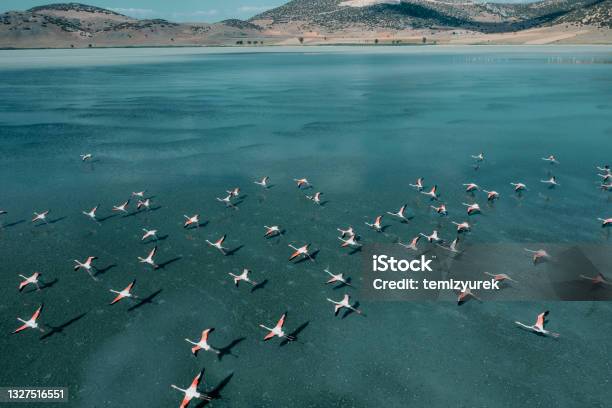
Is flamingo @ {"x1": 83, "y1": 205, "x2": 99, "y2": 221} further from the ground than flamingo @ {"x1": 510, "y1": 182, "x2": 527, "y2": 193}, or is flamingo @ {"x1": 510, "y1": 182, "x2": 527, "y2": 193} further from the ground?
flamingo @ {"x1": 83, "y1": 205, "x2": 99, "y2": 221}

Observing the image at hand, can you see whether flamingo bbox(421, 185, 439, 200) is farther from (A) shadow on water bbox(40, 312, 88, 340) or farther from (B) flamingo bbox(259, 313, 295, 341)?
(A) shadow on water bbox(40, 312, 88, 340)

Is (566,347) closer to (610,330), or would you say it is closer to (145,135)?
(610,330)

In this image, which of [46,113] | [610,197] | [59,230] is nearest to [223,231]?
[59,230]

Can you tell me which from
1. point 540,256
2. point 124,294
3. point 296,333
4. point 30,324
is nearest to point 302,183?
point 296,333

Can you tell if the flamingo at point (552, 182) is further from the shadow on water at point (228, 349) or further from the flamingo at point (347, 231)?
the shadow on water at point (228, 349)

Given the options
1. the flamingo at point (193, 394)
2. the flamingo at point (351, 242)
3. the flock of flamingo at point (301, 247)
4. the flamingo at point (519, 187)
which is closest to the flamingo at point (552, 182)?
the flock of flamingo at point (301, 247)

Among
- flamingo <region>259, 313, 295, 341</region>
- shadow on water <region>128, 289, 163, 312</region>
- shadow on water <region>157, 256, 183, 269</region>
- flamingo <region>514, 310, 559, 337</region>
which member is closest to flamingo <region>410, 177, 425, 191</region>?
flamingo <region>514, 310, 559, 337</region>
